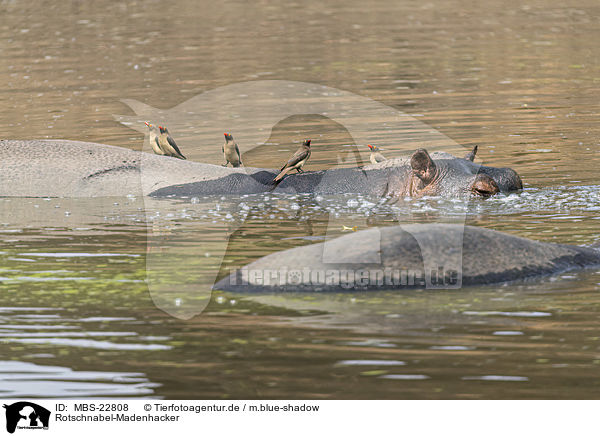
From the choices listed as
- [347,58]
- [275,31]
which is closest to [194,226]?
[347,58]

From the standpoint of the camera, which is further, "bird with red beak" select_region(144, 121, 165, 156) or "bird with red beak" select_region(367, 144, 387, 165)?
"bird with red beak" select_region(144, 121, 165, 156)

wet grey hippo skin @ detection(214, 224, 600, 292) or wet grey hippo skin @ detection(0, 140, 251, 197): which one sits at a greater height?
wet grey hippo skin @ detection(214, 224, 600, 292)

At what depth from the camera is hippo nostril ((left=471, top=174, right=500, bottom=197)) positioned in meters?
12.6

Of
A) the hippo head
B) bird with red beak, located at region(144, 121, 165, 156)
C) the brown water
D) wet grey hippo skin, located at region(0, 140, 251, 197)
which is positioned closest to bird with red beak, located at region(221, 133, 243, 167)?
wet grey hippo skin, located at region(0, 140, 251, 197)

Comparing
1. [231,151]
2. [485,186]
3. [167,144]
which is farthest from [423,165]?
[167,144]

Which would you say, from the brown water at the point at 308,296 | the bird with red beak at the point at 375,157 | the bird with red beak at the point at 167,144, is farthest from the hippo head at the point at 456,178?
the bird with red beak at the point at 167,144

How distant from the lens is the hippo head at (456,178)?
1275 cm

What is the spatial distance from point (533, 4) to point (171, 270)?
115 feet

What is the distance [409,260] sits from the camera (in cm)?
891

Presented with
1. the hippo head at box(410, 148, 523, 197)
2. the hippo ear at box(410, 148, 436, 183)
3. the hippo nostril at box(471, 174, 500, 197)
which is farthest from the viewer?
the hippo ear at box(410, 148, 436, 183)

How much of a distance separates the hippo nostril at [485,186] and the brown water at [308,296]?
368mm

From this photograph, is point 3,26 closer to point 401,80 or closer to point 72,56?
point 72,56

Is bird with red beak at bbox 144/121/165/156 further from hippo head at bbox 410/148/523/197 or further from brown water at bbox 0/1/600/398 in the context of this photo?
hippo head at bbox 410/148/523/197
